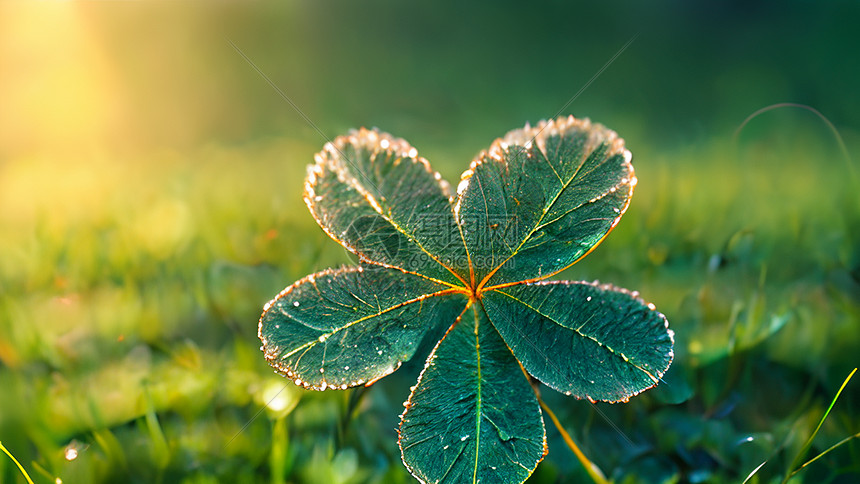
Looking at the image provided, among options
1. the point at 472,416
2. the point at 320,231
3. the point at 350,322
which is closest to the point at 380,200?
the point at 350,322

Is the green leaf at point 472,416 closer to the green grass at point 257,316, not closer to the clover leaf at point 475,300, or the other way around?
the clover leaf at point 475,300

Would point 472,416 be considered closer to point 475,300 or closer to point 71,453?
point 475,300

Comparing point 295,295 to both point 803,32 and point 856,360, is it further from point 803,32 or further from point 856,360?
point 803,32

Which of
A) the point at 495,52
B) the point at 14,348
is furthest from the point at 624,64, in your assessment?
the point at 14,348

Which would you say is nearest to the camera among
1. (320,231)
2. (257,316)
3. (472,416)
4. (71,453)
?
(472,416)

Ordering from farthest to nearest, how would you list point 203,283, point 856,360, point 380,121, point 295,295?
point 380,121 → point 203,283 → point 856,360 → point 295,295

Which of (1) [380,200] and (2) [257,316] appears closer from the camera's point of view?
(1) [380,200]

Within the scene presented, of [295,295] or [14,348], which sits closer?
[295,295]
